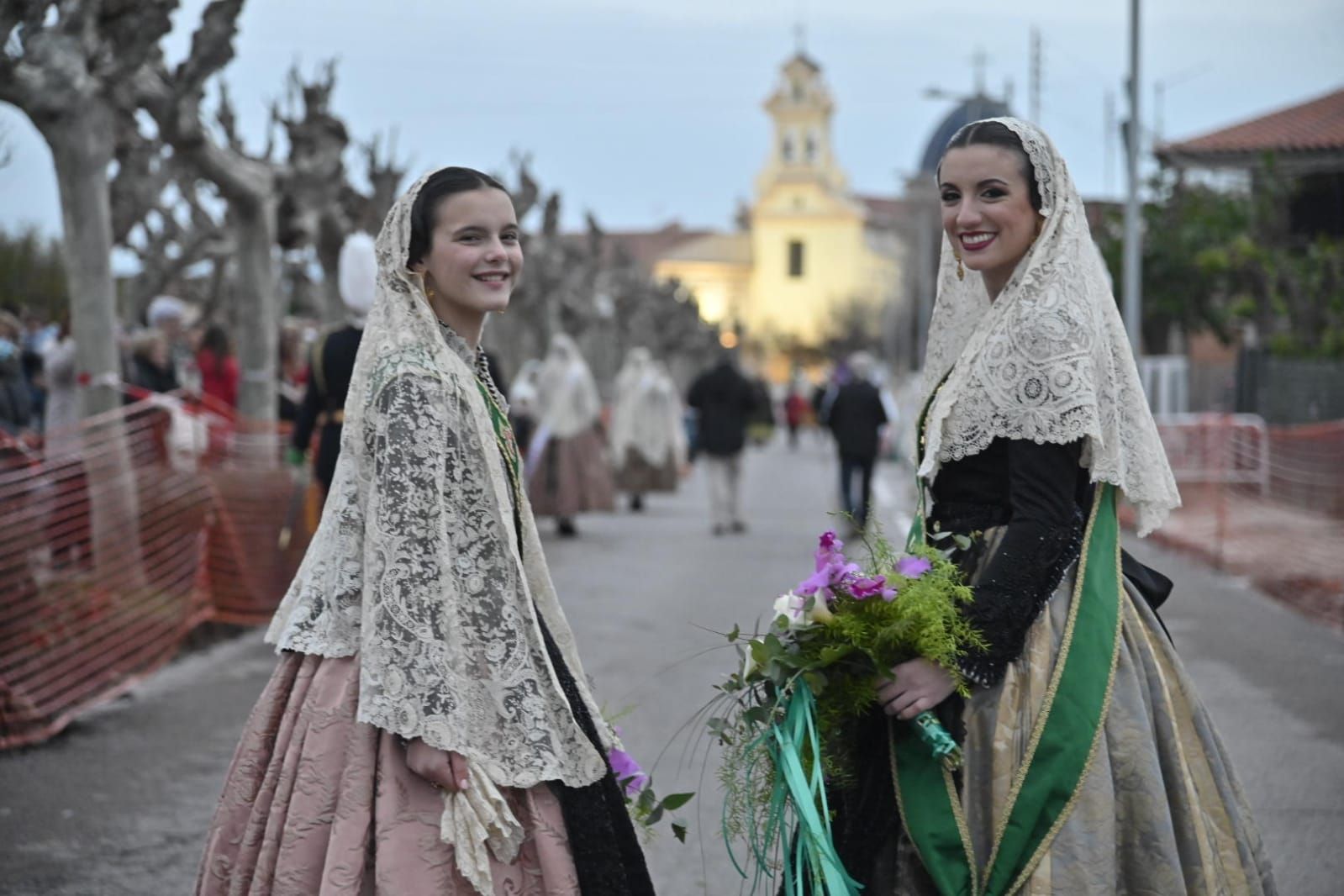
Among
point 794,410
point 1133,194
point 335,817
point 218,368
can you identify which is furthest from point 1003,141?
point 794,410

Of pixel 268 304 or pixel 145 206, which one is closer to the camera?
pixel 268 304

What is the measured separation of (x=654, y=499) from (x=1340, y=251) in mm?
10530

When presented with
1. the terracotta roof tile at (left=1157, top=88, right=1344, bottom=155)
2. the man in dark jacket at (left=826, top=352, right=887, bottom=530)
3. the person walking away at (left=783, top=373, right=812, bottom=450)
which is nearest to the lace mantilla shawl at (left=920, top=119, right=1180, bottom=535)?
the man in dark jacket at (left=826, top=352, right=887, bottom=530)

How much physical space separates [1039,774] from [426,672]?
117 cm

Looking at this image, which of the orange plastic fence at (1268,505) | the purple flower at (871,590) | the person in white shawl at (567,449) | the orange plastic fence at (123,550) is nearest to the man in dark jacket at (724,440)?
the person in white shawl at (567,449)

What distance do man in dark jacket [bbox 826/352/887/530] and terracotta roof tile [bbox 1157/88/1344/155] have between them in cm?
2022

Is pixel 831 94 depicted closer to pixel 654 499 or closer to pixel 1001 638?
pixel 654 499

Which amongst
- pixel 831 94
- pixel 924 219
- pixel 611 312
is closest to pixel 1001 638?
pixel 611 312

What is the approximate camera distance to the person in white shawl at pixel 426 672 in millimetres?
3221

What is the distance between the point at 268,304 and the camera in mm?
12805

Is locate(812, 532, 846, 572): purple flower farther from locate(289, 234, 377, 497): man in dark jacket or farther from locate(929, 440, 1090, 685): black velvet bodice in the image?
locate(289, 234, 377, 497): man in dark jacket

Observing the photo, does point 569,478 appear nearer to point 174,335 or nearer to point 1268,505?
point 174,335

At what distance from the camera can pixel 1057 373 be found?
3.23 meters

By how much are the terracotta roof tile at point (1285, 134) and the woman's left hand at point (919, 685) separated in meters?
32.8
